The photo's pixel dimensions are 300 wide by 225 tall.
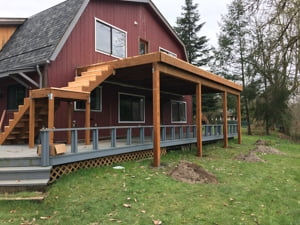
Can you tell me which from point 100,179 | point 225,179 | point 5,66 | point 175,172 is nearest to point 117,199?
point 100,179

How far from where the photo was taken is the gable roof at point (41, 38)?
Answer: 27.7 ft

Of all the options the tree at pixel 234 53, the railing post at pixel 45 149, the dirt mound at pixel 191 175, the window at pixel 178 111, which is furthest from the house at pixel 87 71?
the tree at pixel 234 53

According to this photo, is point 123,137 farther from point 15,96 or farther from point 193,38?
point 193,38

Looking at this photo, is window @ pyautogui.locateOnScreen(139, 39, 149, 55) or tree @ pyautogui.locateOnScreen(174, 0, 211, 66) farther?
tree @ pyautogui.locateOnScreen(174, 0, 211, 66)

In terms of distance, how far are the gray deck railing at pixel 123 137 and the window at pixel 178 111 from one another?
1.30 meters

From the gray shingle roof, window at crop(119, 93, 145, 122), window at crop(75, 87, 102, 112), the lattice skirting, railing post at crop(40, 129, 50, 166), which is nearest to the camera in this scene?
railing post at crop(40, 129, 50, 166)

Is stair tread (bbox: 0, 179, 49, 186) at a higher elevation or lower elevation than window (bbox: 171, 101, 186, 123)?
lower

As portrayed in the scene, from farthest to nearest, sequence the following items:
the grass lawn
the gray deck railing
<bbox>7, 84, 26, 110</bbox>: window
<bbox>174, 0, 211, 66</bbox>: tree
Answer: <bbox>174, 0, 211, 66</bbox>: tree, <bbox>7, 84, 26, 110</bbox>: window, the gray deck railing, the grass lawn

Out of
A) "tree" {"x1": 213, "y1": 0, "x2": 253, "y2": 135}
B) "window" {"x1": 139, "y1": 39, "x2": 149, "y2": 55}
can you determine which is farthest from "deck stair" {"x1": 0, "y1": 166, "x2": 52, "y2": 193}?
"tree" {"x1": 213, "y1": 0, "x2": 253, "y2": 135}

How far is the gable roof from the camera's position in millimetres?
8438

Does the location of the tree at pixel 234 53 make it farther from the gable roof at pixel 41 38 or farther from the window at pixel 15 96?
the window at pixel 15 96

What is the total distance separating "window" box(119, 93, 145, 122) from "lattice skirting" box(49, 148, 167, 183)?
10.3 ft

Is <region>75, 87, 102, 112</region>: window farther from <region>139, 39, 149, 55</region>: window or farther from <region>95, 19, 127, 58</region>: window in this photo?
<region>139, 39, 149, 55</region>: window

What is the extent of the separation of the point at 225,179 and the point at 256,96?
19.9m
